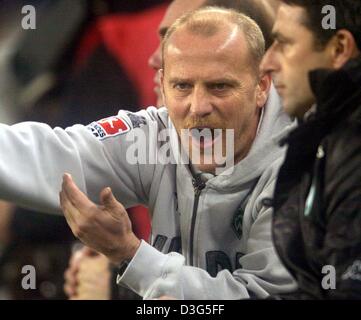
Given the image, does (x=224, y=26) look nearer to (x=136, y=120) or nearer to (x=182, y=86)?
(x=182, y=86)

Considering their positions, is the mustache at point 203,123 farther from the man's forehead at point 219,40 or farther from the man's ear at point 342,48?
the man's ear at point 342,48

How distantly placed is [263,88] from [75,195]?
0.61 meters

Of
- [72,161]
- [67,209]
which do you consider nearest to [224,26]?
[72,161]

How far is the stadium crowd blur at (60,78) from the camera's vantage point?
107 inches

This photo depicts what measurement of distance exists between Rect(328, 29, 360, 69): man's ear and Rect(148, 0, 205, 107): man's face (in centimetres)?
39

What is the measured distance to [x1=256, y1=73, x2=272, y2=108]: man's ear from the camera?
2.66 m

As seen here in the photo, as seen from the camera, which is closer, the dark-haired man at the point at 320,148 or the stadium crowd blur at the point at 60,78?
the dark-haired man at the point at 320,148

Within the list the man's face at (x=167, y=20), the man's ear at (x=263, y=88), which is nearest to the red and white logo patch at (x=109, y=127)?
the man's face at (x=167, y=20)

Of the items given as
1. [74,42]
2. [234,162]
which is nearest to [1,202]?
Answer: [74,42]

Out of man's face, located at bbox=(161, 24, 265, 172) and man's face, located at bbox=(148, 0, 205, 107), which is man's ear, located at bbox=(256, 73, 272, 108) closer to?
man's face, located at bbox=(161, 24, 265, 172)

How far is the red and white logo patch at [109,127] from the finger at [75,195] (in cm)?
15

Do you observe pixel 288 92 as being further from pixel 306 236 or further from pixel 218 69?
pixel 306 236

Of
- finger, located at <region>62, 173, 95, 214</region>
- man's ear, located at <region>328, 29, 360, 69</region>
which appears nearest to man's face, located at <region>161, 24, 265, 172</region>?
man's ear, located at <region>328, 29, 360, 69</region>

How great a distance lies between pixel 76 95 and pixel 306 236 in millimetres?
762
